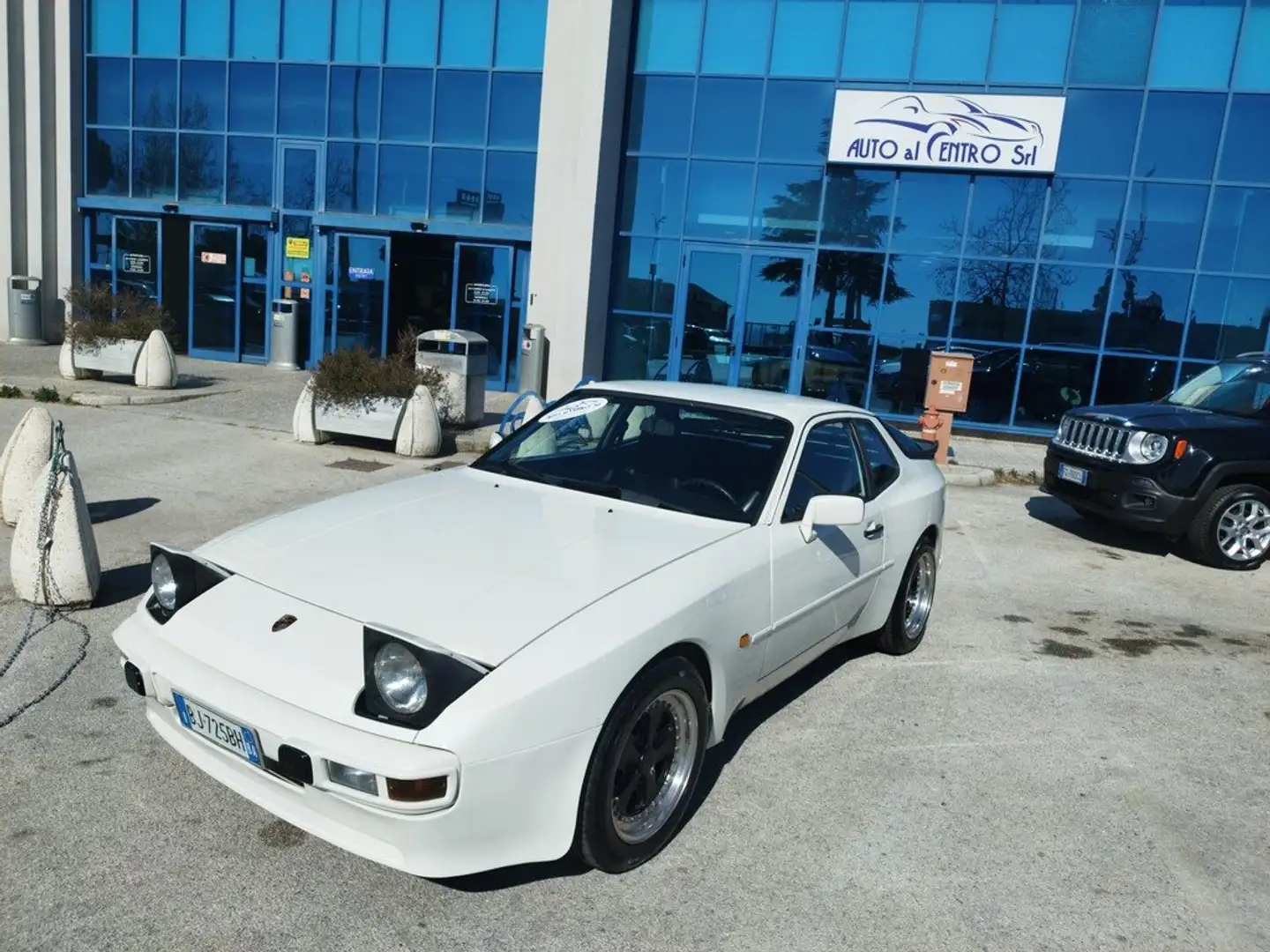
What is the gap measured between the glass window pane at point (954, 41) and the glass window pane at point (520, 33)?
6420 millimetres

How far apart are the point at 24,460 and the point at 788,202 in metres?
12.3

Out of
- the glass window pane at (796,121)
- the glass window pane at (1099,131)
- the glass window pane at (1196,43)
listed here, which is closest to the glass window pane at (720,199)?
the glass window pane at (796,121)

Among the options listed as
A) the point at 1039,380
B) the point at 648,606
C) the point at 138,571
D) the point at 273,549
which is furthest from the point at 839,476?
the point at 1039,380

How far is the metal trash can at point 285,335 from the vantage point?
58.5ft

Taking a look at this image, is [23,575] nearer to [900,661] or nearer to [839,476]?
[839,476]

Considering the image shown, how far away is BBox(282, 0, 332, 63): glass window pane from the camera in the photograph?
57.7 ft

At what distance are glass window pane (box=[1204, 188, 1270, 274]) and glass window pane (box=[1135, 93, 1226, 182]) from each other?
533mm

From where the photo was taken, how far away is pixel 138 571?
19.2 feet

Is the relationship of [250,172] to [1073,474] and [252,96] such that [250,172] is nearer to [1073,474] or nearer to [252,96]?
[252,96]

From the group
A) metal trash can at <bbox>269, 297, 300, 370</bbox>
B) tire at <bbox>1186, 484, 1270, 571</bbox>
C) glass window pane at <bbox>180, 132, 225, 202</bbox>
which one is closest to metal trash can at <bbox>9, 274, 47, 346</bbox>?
glass window pane at <bbox>180, 132, 225, 202</bbox>

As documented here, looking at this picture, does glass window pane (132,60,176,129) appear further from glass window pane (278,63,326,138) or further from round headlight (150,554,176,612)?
round headlight (150,554,176,612)

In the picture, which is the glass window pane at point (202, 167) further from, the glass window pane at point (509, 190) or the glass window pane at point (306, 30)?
the glass window pane at point (509, 190)

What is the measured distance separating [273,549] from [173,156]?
60.5ft

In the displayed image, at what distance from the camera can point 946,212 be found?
50.3 ft
